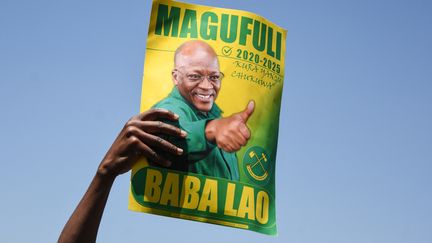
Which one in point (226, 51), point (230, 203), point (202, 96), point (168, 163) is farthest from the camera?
point (226, 51)

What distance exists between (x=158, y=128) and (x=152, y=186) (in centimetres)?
44

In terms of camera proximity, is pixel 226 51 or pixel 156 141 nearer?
pixel 156 141

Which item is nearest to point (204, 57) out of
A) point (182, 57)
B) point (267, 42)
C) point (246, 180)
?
point (182, 57)

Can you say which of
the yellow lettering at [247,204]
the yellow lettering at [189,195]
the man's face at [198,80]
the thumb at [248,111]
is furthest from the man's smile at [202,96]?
the yellow lettering at [247,204]

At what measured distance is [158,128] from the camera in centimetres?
513

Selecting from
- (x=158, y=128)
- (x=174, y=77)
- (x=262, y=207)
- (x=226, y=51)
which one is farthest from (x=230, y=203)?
(x=226, y=51)

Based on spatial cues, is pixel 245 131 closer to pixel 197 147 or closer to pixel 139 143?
pixel 197 147

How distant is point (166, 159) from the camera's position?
5.25 meters

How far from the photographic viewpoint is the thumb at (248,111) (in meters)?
5.52

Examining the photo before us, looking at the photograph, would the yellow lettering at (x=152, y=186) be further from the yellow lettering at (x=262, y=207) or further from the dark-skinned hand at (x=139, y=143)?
the yellow lettering at (x=262, y=207)

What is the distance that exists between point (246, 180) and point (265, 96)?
0.65m

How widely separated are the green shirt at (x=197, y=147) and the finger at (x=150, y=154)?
5cm

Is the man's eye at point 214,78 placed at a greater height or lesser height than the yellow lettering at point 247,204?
greater

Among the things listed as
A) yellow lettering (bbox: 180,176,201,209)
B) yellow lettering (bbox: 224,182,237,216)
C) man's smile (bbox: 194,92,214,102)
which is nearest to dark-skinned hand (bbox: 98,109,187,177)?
yellow lettering (bbox: 180,176,201,209)
